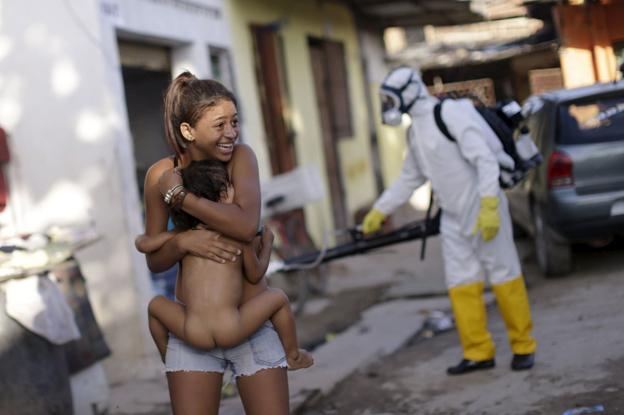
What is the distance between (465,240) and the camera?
6.35 metres

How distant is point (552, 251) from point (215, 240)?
6.69 meters

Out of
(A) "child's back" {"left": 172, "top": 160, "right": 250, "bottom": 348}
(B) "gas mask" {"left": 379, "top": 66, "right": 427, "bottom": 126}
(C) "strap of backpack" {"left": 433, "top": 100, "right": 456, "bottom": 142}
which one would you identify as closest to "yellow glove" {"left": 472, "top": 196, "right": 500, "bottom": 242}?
(C) "strap of backpack" {"left": 433, "top": 100, "right": 456, "bottom": 142}

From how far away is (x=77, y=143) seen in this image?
815 centimetres

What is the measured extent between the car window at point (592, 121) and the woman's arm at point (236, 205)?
6.20 m

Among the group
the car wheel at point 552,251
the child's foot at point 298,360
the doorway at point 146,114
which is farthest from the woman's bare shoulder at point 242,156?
the doorway at point 146,114

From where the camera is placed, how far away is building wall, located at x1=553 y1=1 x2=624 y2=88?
15.2 meters

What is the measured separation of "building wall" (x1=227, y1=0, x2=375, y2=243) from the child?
7.79m

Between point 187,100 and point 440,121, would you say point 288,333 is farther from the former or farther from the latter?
point 440,121

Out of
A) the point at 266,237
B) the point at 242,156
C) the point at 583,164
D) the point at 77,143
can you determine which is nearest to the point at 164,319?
the point at 266,237

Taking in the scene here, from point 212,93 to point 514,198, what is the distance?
335 inches

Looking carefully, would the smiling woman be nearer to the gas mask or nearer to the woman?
the woman

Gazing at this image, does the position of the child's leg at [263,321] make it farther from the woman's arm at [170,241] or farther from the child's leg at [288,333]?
the woman's arm at [170,241]

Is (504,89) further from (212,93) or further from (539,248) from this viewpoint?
(212,93)

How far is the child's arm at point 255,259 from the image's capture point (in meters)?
3.50
